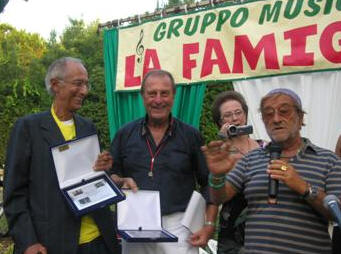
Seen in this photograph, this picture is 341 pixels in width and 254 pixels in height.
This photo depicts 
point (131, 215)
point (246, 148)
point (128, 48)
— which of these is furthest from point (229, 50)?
point (131, 215)

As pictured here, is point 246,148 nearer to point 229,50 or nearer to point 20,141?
point 20,141

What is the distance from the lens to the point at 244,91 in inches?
171

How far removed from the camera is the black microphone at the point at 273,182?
2.09 meters

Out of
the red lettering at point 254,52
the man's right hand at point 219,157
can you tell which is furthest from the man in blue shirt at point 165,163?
the red lettering at point 254,52

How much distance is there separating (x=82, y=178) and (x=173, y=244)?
0.67m

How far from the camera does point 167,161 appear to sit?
281 cm

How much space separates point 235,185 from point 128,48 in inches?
118

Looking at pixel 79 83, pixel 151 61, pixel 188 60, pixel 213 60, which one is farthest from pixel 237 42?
pixel 79 83

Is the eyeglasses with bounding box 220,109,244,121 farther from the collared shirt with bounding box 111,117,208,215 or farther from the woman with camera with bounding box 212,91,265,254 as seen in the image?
the collared shirt with bounding box 111,117,208,215

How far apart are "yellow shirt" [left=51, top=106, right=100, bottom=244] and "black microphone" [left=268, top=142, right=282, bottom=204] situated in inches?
40.2

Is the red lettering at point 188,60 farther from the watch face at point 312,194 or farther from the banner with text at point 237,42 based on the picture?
the watch face at point 312,194

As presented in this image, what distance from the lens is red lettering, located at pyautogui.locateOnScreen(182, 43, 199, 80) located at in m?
4.49

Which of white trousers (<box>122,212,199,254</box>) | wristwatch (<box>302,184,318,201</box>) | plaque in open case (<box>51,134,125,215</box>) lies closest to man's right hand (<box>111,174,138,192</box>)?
plaque in open case (<box>51,134,125,215</box>)

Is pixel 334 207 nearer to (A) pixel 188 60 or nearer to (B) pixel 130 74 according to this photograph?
(A) pixel 188 60
